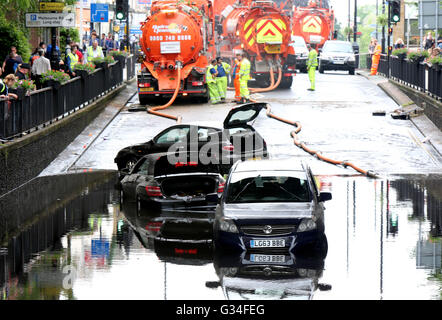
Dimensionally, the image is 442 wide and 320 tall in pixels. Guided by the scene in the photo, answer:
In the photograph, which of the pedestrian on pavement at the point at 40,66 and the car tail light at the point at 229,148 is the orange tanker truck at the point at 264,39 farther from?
the car tail light at the point at 229,148

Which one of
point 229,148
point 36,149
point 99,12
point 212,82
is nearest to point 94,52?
point 212,82

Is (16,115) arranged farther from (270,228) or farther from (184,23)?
(184,23)

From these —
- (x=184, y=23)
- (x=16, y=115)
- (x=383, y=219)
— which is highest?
(x=184, y=23)

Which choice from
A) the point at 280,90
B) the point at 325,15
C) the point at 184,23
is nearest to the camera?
the point at 184,23

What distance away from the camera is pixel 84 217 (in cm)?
1717

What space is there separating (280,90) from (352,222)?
79.3 ft

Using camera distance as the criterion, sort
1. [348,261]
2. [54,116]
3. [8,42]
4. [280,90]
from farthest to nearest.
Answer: [280,90]
[8,42]
[54,116]
[348,261]

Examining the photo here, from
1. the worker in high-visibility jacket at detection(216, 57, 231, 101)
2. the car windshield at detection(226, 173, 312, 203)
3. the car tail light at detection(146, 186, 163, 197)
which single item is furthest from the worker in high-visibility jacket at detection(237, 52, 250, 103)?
the car windshield at detection(226, 173, 312, 203)

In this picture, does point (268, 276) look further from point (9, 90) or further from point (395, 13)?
point (395, 13)

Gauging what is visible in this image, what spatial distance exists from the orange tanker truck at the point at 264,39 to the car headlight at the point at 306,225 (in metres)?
25.6

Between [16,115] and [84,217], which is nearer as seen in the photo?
[84,217]

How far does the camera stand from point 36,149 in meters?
22.8

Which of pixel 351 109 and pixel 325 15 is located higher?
pixel 325 15

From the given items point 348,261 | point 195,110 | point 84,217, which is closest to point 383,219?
point 348,261
